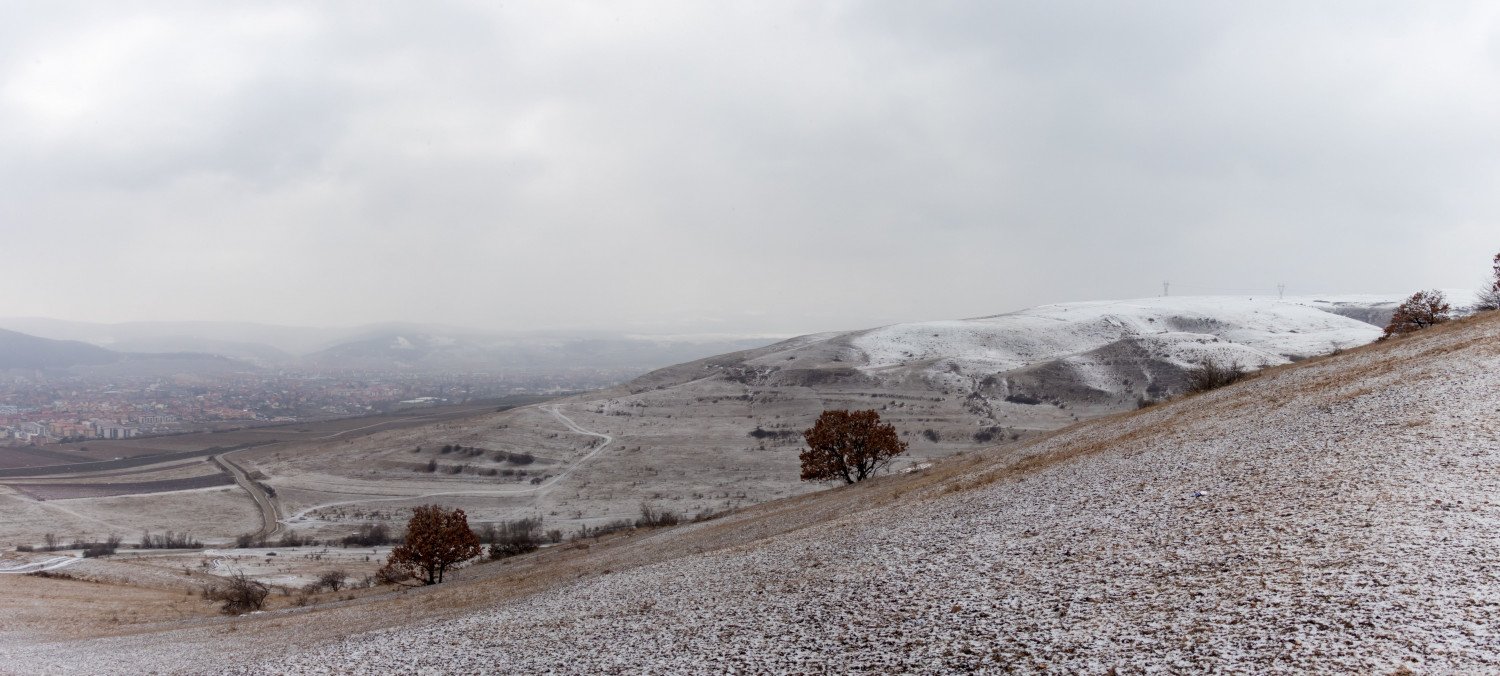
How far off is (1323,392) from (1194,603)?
18.0 m

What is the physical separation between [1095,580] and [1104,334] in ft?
446

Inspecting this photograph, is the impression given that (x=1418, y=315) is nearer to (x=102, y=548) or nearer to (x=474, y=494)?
(x=474, y=494)

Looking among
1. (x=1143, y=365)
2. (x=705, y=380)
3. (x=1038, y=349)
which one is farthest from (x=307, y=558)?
(x=1038, y=349)

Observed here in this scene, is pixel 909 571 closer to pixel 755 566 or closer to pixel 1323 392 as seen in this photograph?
pixel 755 566

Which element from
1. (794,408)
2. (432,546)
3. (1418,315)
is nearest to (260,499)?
(432,546)

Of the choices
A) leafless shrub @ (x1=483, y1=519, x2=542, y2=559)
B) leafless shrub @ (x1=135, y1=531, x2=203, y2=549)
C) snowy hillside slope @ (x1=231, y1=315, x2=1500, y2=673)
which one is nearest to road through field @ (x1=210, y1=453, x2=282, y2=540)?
leafless shrub @ (x1=135, y1=531, x2=203, y2=549)

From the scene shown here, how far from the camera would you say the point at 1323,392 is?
23.4 meters

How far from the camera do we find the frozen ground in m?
9.30

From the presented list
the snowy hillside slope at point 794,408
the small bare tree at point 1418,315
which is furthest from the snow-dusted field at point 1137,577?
the snowy hillside slope at point 794,408

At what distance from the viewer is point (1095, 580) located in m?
12.1

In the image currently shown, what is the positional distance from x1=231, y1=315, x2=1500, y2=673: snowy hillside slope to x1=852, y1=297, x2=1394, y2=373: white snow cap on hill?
8917 centimetres

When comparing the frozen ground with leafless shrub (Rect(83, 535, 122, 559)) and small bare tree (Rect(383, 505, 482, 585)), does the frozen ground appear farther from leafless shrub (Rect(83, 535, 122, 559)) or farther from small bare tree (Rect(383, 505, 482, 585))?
leafless shrub (Rect(83, 535, 122, 559))

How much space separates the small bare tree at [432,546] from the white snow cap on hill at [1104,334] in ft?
290

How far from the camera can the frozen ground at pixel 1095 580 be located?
930 centimetres
